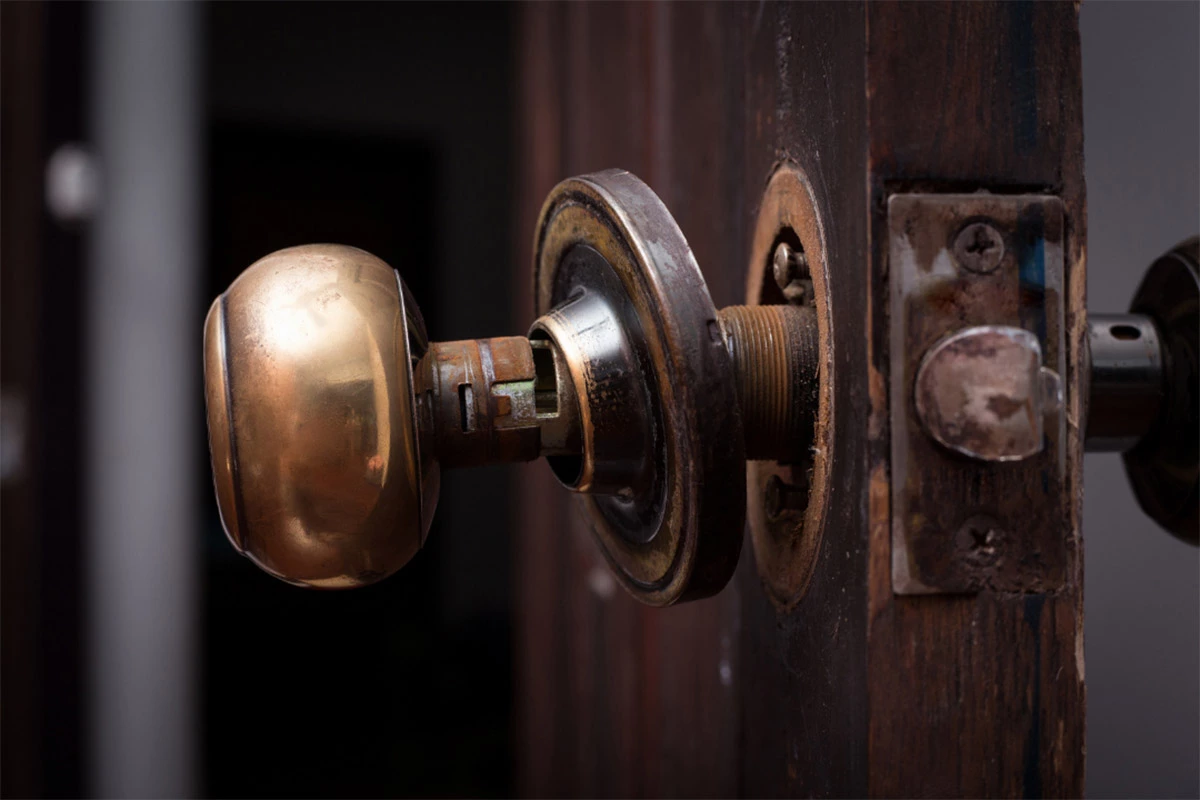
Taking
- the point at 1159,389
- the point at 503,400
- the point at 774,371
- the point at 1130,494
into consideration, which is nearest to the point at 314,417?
the point at 503,400

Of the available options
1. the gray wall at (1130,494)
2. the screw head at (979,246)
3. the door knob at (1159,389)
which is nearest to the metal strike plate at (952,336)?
the screw head at (979,246)

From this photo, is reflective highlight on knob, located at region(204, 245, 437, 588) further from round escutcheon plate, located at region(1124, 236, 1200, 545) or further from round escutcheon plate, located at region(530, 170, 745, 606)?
round escutcheon plate, located at region(1124, 236, 1200, 545)

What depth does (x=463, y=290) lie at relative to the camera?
1882 millimetres

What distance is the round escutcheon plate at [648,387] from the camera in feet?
1.26

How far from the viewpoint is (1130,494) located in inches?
32.8

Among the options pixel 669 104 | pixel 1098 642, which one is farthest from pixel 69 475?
pixel 1098 642

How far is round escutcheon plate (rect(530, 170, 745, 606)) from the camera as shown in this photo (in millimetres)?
385

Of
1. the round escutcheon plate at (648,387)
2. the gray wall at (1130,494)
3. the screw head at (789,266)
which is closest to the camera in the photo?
the round escutcheon plate at (648,387)

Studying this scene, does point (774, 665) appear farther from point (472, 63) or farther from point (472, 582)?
point (472, 63)

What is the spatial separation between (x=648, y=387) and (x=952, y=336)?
0.41 feet

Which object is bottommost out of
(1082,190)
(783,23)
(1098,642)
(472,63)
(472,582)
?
(472,582)

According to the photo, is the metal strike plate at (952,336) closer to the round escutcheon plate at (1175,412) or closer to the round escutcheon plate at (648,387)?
the round escutcheon plate at (648,387)

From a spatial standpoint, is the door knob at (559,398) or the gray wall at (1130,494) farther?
the gray wall at (1130,494)

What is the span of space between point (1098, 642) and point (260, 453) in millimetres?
726
